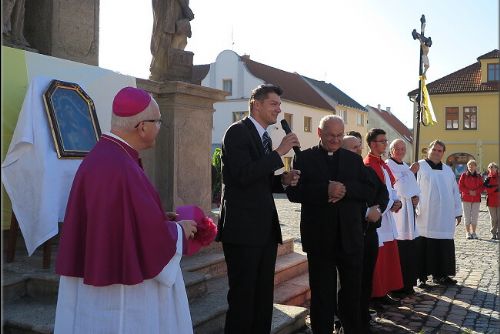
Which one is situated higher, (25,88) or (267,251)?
(25,88)

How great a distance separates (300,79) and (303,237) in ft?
148

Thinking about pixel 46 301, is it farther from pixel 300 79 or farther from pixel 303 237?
pixel 300 79

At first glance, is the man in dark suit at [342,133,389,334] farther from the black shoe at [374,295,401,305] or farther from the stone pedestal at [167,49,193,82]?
the stone pedestal at [167,49,193,82]

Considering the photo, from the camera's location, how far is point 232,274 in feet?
12.2

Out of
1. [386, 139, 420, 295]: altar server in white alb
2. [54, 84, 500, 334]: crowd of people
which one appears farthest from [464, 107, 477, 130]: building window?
[386, 139, 420, 295]: altar server in white alb

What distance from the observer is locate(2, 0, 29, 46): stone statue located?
502cm

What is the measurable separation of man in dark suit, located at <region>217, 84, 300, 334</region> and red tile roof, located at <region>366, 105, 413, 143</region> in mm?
56648

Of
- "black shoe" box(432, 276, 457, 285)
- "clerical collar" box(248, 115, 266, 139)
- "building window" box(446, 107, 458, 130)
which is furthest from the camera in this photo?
"building window" box(446, 107, 458, 130)

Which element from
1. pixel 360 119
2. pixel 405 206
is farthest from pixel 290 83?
pixel 405 206

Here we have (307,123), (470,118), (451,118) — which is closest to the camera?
(470,118)

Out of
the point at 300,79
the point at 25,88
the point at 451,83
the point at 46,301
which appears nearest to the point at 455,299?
the point at 46,301

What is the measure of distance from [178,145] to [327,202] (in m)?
2.21

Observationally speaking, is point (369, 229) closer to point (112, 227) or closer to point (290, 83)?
point (112, 227)

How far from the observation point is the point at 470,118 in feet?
128
